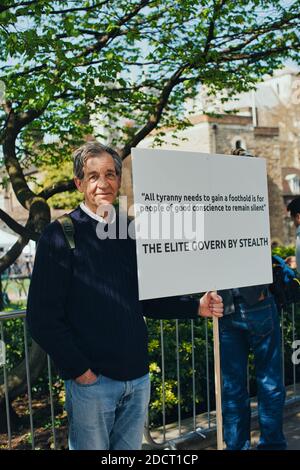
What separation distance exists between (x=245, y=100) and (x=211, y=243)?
67.1 m

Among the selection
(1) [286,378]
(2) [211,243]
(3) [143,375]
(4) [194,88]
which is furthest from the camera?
(4) [194,88]

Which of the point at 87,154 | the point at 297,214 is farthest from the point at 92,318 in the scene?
the point at 297,214

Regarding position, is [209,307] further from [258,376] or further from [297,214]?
[297,214]

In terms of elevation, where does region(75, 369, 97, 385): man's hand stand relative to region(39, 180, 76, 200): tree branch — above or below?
below

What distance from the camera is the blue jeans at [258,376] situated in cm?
401

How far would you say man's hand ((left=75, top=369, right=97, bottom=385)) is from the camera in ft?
7.87

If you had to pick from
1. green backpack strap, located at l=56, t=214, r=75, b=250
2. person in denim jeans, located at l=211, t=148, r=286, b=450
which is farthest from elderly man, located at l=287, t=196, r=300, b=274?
green backpack strap, located at l=56, t=214, r=75, b=250

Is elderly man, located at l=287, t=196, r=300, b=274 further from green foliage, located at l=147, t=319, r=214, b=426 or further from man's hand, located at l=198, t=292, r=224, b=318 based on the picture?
man's hand, located at l=198, t=292, r=224, b=318

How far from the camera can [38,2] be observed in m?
4.78

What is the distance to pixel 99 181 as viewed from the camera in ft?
8.52

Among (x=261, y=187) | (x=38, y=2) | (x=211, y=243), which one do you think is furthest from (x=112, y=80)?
(x=211, y=243)

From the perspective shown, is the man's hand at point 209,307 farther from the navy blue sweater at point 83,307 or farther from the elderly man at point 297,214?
the elderly man at point 297,214

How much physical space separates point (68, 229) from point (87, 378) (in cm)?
67
